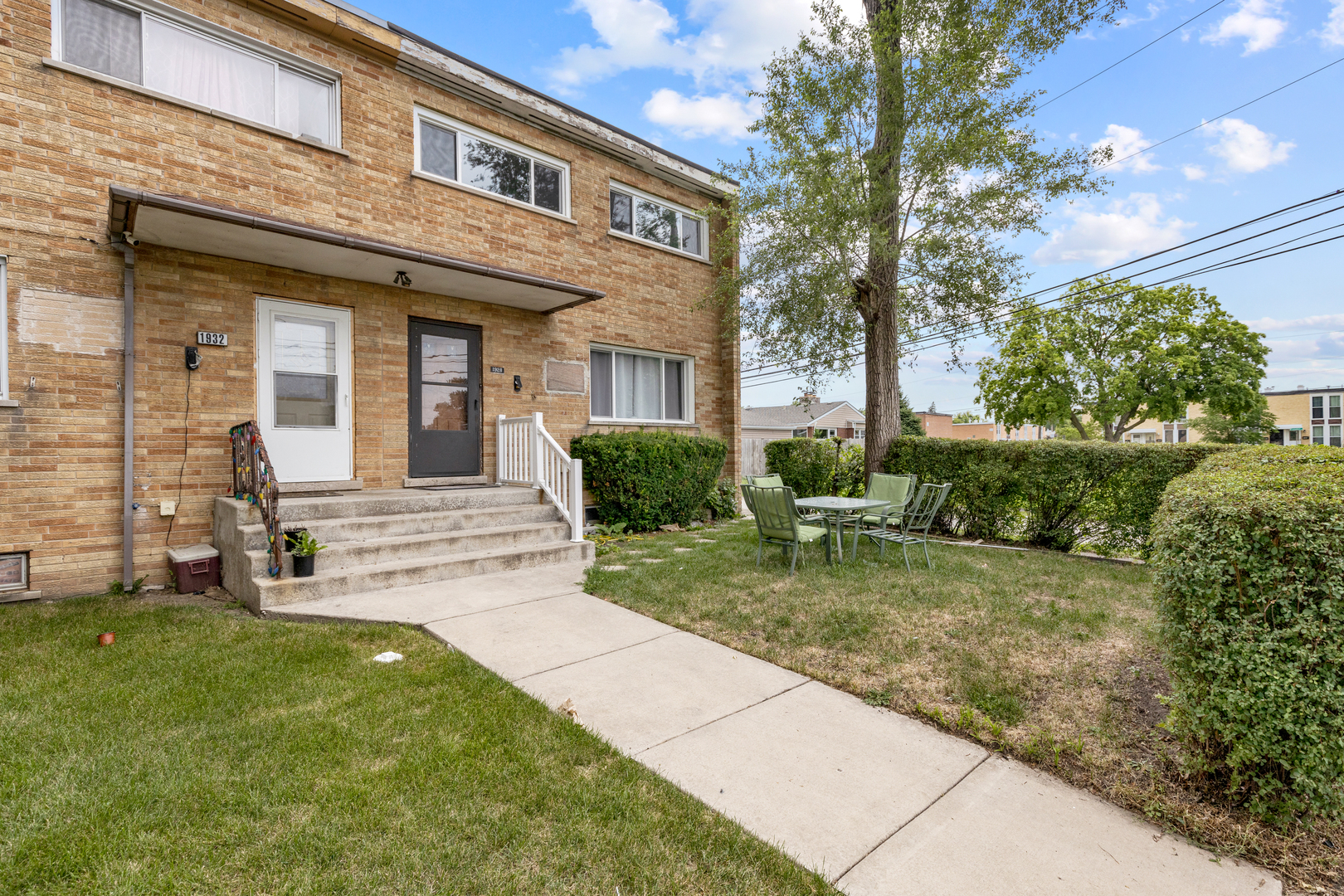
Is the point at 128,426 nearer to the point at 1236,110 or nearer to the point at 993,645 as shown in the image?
the point at 993,645

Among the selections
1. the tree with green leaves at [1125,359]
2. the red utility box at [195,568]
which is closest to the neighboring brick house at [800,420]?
the tree with green leaves at [1125,359]

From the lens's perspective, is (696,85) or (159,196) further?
(696,85)

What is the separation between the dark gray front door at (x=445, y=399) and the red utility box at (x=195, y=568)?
2.43m

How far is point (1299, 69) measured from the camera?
13016 millimetres

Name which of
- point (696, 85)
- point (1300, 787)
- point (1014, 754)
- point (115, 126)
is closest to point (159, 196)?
point (115, 126)

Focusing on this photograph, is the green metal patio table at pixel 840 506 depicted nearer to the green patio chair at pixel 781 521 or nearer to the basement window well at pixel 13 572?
the green patio chair at pixel 781 521

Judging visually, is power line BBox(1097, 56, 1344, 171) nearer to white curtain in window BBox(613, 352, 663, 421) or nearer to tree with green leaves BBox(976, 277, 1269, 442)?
tree with green leaves BBox(976, 277, 1269, 442)

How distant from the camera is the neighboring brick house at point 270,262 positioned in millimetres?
5570

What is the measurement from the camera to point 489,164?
8820mm

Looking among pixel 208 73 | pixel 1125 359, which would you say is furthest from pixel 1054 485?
pixel 1125 359

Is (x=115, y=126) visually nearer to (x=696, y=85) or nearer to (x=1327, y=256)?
(x=696, y=85)

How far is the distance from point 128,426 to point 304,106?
423 cm

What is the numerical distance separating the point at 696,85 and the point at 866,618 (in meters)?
10.4

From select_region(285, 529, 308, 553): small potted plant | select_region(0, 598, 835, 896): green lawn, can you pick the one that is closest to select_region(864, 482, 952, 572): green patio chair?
select_region(0, 598, 835, 896): green lawn
